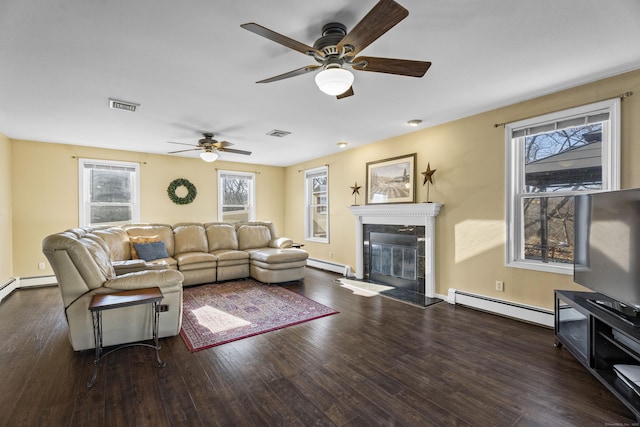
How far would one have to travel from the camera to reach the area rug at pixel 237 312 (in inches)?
117

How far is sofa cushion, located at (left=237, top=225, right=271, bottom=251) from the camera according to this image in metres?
5.80

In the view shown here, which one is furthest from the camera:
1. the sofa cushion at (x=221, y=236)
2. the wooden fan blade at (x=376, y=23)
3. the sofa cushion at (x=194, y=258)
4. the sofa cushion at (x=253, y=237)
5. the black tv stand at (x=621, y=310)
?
the sofa cushion at (x=253, y=237)

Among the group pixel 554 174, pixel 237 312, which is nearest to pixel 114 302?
pixel 237 312

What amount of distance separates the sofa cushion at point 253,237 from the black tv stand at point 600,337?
4725 mm

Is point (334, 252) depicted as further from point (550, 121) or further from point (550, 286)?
point (550, 121)

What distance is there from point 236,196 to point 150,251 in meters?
2.65

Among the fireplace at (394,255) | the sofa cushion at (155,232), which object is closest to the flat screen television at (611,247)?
the fireplace at (394,255)

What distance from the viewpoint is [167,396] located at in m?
2.00

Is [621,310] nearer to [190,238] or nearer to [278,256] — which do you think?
[278,256]

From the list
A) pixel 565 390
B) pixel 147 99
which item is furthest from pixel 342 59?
pixel 565 390

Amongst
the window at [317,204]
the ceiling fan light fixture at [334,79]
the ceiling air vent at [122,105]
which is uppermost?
the ceiling air vent at [122,105]

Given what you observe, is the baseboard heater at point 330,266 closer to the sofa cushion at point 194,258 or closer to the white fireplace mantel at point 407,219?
the white fireplace mantel at point 407,219

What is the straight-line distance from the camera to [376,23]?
1.58m

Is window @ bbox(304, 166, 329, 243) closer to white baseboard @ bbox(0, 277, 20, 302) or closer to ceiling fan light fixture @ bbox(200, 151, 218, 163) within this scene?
ceiling fan light fixture @ bbox(200, 151, 218, 163)
